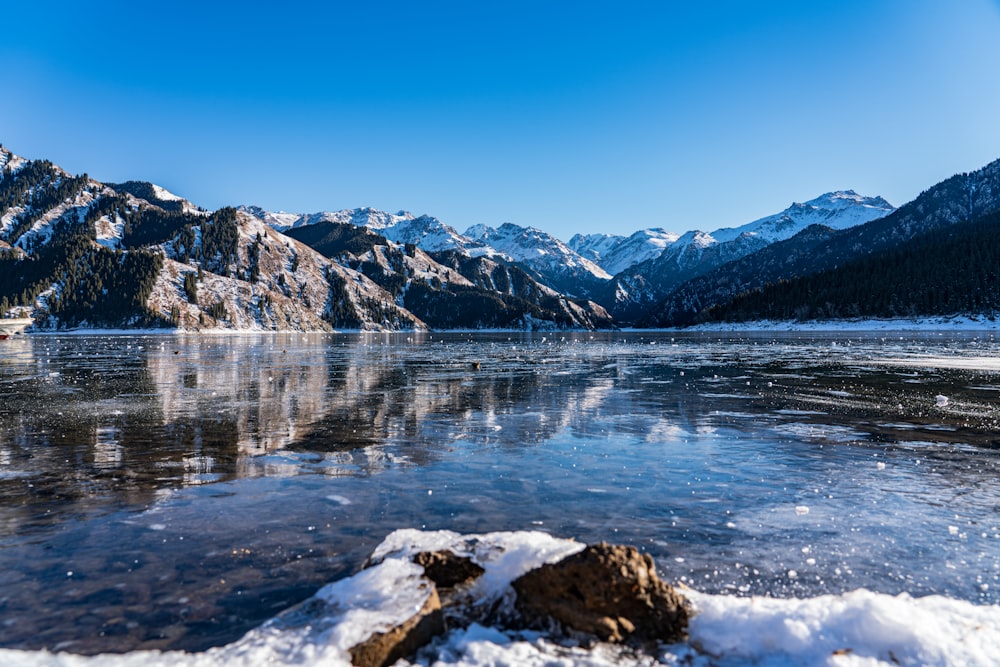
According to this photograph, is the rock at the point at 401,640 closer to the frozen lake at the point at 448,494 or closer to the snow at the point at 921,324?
the frozen lake at the point at 448,494

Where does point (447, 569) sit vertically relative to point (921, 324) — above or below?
below

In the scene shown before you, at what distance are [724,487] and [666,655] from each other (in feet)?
24.3

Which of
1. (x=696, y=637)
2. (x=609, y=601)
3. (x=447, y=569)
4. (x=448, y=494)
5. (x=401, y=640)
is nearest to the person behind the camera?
(x=401, y=640)

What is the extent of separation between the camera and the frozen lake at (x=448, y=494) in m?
8.02

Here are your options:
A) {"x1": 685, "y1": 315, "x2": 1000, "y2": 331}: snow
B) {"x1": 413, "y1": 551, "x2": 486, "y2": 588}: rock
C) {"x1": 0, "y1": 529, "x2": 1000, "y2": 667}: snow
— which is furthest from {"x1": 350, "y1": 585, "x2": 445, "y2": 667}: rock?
{"x1": 685, "y1": 315, "x2": 1000, "y2": 331}: snow

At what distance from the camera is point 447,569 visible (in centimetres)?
795

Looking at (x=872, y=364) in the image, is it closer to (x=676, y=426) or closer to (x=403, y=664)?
(x=676, y=426)

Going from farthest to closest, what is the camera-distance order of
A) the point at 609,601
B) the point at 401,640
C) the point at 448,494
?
the point at 448,494
the point at 609,601
the point at 401,640

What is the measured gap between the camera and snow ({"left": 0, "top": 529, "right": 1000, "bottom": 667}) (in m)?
6.09

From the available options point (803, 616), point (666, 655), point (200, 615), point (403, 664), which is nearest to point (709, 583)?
point (803, 616)

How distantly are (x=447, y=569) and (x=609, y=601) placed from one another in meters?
2.43

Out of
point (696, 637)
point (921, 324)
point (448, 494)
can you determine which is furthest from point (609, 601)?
point (921, 324)

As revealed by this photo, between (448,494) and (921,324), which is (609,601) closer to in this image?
(448,494)

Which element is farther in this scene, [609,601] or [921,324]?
[921,324]
